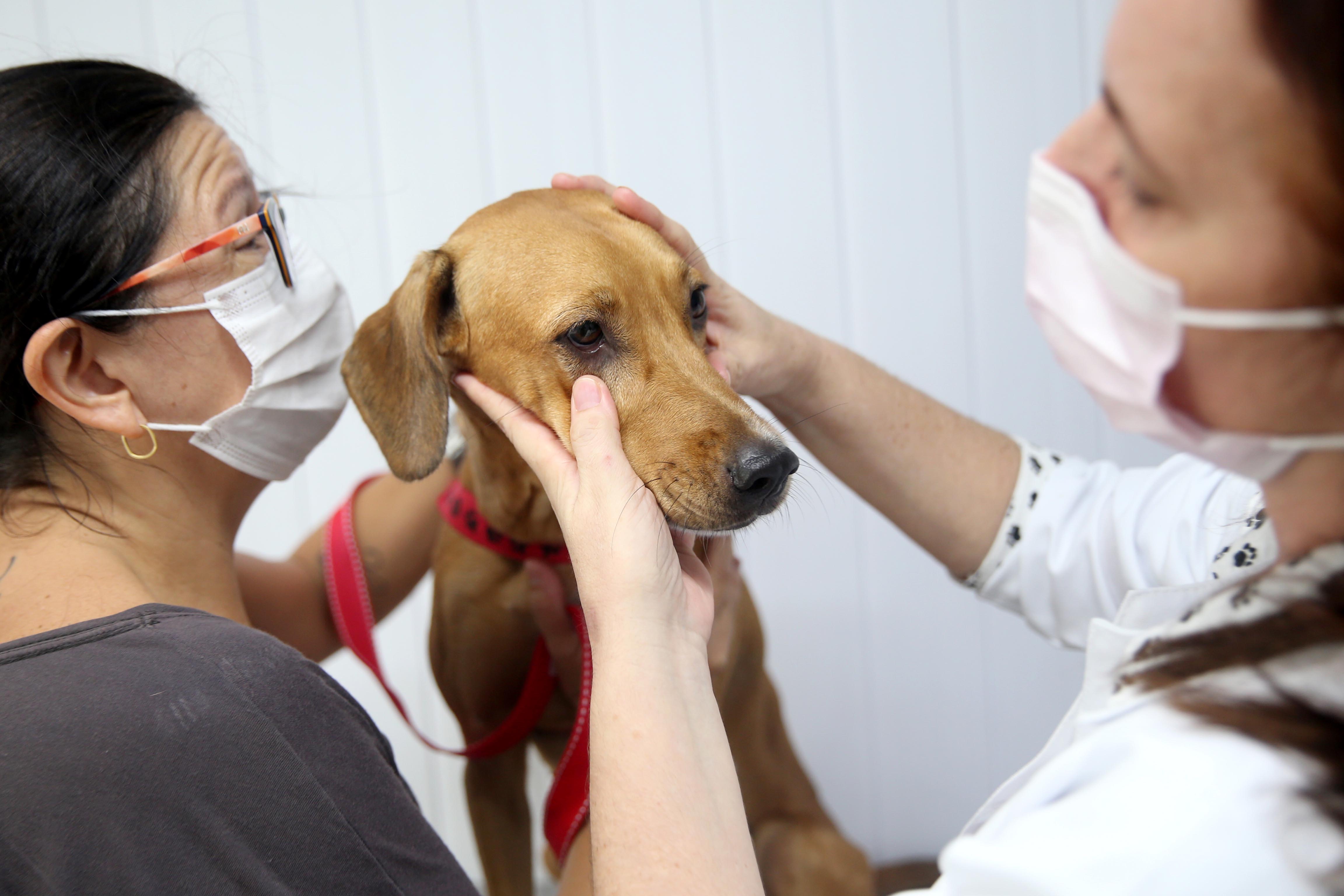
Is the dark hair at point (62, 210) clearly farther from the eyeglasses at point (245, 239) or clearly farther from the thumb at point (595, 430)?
the thumb at point (595, 430)

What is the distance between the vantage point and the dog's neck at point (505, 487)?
1.79 metres

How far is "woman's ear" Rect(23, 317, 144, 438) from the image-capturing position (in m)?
1.30

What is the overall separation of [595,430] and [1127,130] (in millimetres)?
801

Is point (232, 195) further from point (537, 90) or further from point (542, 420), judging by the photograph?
point (537, 90)

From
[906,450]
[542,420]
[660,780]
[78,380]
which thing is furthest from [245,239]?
[906,450]

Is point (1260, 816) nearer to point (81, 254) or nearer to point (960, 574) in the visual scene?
point (960, 574)

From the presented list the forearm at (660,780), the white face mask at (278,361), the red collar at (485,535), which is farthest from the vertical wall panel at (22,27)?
the forearm at (660,780)

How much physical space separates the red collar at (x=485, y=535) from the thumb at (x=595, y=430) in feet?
1.70

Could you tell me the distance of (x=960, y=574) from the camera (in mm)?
1811

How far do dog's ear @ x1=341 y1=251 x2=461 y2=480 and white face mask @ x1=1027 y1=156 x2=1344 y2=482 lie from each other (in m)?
1.08

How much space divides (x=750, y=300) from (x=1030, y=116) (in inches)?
63.7

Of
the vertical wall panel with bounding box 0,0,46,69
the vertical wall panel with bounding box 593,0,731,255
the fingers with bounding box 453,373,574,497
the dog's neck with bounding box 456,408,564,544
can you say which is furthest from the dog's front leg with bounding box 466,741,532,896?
the vertical wall panel with bounding box 0,0,46,69

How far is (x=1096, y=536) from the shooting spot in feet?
5.35

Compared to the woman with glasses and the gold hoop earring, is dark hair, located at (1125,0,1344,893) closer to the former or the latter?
the woman with glasses
